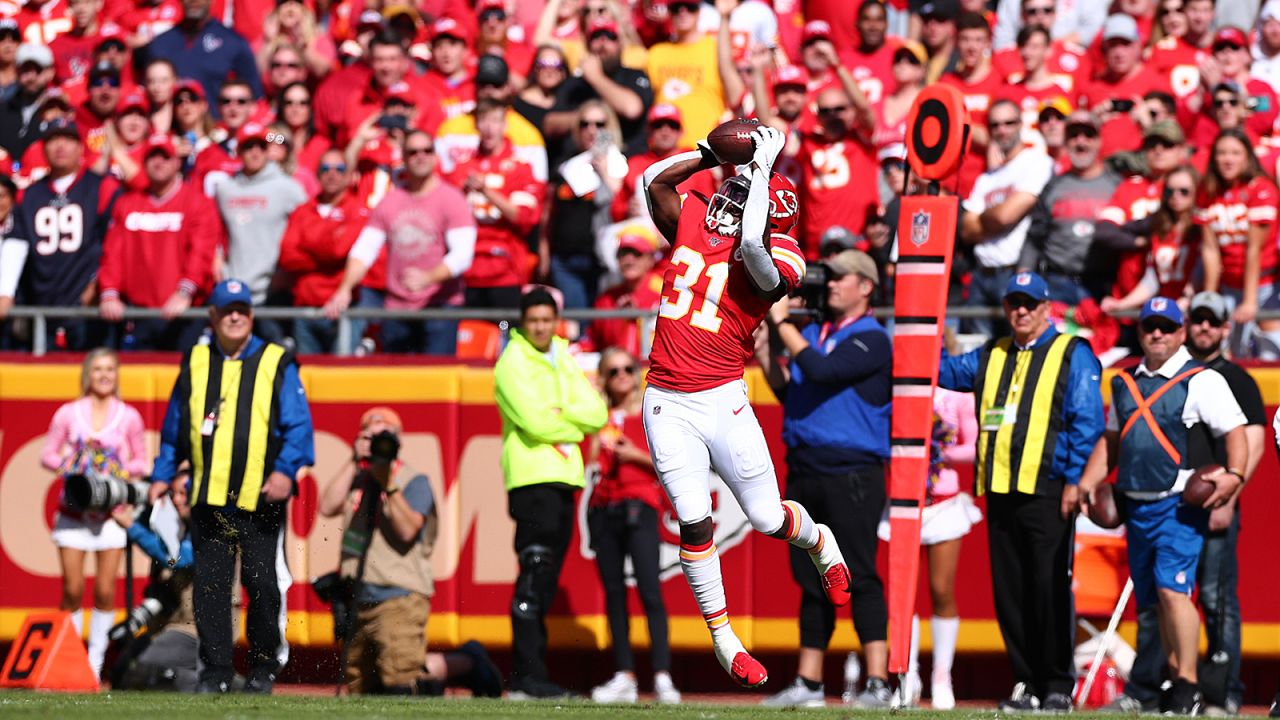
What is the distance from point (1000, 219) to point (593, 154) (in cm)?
288

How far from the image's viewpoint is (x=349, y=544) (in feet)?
35.9

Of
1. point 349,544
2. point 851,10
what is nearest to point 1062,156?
point 851,10

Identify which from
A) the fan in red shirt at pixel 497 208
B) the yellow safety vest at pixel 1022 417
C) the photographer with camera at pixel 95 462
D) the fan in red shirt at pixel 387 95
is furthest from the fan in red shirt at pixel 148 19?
the yellow safety vest at pixel 1022 417

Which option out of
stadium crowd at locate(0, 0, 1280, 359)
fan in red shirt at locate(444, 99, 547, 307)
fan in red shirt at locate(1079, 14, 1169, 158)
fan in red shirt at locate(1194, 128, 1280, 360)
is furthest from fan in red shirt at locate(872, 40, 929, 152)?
fan in red shirt at locate(444, 99, 547, 307)

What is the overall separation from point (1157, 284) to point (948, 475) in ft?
6.60

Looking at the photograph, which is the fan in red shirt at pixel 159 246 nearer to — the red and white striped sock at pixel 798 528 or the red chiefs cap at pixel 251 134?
the red chiefs cap at pixel 251 134

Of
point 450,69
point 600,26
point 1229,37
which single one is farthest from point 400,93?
point 1229,37

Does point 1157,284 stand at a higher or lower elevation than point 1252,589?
higher

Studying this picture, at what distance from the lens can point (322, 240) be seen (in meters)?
12.8

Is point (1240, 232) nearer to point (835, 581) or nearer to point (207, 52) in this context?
point (835, 581)

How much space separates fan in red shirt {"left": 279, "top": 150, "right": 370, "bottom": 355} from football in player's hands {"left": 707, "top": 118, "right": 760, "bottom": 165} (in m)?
5.04

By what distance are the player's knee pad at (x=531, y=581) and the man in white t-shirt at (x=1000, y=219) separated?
2900 mm

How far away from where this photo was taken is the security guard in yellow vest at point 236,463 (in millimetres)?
10172

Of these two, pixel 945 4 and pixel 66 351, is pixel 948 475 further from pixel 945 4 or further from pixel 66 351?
pixel 66 351
